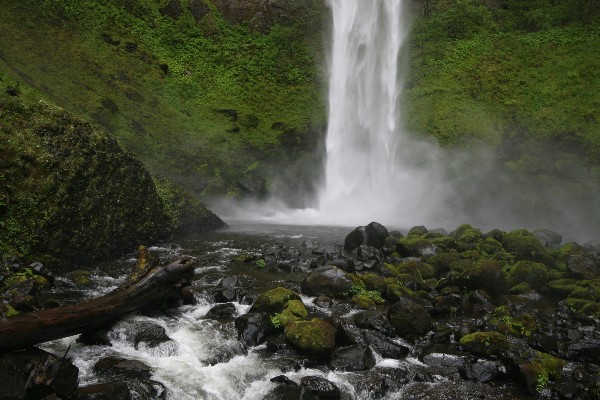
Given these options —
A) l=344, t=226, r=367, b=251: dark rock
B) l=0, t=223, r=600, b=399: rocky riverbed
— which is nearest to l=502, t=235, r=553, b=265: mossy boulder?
l=0, t=223, r=600, b=399: rocky riverbed

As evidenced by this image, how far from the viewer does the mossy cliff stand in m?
10.6

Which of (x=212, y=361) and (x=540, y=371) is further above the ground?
(x=540, y=371)

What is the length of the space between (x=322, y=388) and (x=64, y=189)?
8.77m

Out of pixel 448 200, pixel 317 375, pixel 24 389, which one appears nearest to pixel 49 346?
pixel 24 389

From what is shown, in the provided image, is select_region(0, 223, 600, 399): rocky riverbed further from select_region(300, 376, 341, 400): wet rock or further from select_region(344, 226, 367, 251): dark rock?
select_region(344, 226, 367, 251): dark rock

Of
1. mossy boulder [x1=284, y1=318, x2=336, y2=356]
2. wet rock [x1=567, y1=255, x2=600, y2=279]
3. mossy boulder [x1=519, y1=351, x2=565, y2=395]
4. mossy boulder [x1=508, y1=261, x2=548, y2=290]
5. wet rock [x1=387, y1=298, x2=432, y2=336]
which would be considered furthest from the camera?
wet rock [x1=567, y1=255, x2=600, y2=279]

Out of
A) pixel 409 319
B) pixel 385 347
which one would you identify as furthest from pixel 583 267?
pixel 385 347

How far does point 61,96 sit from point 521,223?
24877mm

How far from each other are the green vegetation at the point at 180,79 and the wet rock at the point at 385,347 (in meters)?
16.8

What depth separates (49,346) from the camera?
687 centimetres

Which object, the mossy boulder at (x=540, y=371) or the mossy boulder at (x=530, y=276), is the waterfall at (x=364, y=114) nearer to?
the mossy boulder at (x=530, y=276)

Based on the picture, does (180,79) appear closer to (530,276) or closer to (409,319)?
(530,276)

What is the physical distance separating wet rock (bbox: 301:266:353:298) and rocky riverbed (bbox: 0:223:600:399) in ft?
0.10

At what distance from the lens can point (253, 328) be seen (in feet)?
27.0
